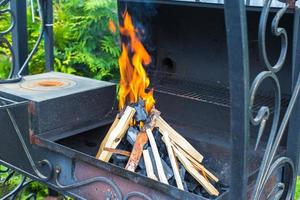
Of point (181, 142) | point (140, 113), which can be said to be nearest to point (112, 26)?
point (140, 113)

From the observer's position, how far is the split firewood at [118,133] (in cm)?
170

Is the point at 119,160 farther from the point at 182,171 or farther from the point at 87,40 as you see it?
the point at 87,40

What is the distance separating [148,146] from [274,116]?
0.60 metres

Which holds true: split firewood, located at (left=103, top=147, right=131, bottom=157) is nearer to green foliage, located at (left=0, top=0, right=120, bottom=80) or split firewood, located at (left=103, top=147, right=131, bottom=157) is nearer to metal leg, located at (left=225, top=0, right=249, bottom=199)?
metal leg, located at (left=225, top=0, right=249, bottom=199)

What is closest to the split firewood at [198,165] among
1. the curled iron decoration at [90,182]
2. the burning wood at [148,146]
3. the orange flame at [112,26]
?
the burning wood at [148,146]

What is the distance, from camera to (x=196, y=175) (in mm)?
1621

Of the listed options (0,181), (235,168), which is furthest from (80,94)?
(0,181)

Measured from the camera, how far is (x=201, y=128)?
2.04 metres

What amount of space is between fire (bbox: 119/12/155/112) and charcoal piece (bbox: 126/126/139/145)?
0.12m

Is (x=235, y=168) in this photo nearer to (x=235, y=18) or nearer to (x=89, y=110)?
(x=235, y=18)

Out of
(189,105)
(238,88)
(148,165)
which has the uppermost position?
(238,88)

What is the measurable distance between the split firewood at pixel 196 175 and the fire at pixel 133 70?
30cm

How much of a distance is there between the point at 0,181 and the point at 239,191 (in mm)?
2075

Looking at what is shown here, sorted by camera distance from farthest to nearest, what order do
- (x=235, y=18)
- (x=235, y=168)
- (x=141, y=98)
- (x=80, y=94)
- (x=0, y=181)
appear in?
(x=0, y=181), (x=141, y=98), (x=80, y=94), (x=235, y=168), (x=235, y=18)
